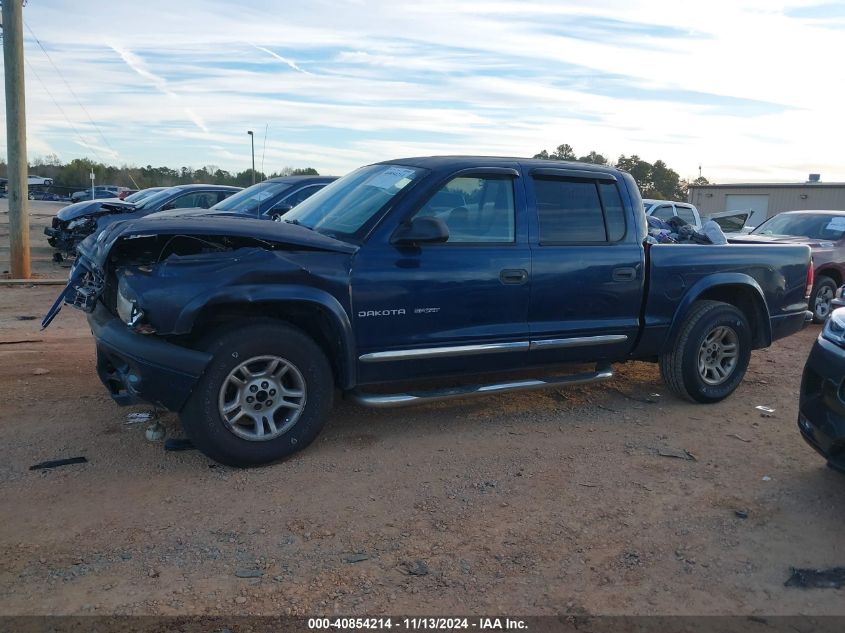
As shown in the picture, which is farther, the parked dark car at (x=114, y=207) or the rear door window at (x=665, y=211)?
the rear door window at (x=665, y=211)

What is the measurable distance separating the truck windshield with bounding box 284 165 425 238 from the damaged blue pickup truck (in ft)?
0.06

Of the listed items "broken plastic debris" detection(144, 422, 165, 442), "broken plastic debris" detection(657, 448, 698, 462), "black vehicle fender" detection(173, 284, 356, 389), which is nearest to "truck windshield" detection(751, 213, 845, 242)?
"broken plastic debris" detection(657, 448, 698, 462)

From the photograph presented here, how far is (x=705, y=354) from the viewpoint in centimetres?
601

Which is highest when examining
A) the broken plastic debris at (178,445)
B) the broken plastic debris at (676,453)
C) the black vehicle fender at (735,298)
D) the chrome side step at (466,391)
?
the black vehicle fender at (735,298)

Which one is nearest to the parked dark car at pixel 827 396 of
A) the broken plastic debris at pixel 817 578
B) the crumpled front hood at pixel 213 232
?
the broken plastic debris at pixel 817 578

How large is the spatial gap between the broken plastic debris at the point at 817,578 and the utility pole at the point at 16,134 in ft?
40.3

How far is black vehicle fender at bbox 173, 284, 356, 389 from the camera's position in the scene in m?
4.00

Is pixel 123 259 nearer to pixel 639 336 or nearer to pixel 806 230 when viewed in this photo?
pixel 639 336

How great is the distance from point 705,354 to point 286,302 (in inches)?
146

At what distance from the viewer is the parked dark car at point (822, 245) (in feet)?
34.9

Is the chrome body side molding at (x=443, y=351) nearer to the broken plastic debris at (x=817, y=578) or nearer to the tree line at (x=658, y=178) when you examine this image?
the broken plastic debris at (x=817, y=578)

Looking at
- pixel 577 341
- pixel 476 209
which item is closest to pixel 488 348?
pixel 577 341

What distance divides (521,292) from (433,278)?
0.73m

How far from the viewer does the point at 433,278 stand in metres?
4.70
